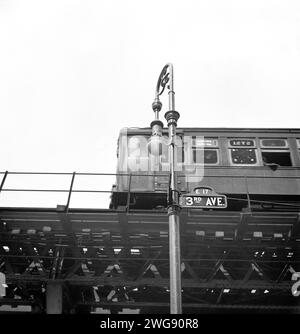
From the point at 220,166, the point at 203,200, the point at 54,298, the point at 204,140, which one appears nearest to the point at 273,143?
the point at 220,166

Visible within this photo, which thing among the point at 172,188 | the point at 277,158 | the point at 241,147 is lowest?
the point at 172,188

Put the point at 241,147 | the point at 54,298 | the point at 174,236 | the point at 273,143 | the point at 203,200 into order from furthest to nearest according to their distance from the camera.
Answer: the point at 273,143
the point at 241,147
the point at 54,298
the point at 203,200
the point at 174,236

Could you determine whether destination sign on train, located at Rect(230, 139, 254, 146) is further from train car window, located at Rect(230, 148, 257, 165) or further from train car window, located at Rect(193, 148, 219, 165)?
train car window, located at Rect(193, 148, 219, 165)

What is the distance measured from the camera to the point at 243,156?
15.0 meters

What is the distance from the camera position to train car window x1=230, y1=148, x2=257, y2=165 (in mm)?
14820

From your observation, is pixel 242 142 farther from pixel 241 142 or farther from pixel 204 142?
pixel 204 142

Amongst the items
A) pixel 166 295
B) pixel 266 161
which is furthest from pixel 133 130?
pixel 166 295

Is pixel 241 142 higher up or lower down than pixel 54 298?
higher up

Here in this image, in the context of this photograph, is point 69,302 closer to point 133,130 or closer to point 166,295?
point 166,295

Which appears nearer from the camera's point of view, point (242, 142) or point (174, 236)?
point (174, 236)

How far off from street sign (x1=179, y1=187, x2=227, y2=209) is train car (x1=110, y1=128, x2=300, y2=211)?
17.9 feet

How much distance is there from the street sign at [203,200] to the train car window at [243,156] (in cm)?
701

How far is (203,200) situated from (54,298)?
568 cm
